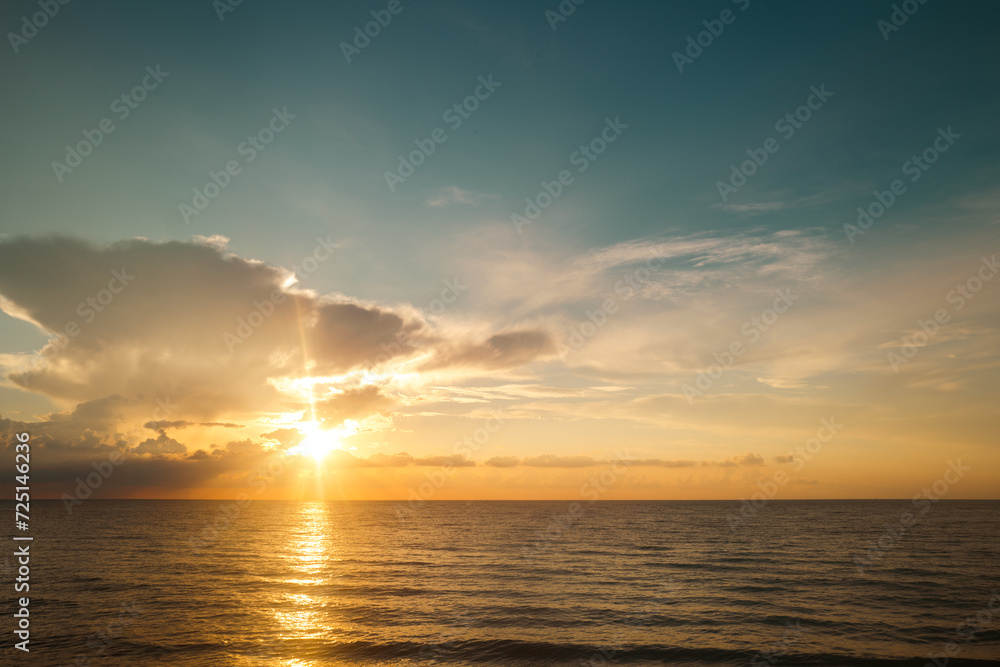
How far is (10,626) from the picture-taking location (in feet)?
87.6

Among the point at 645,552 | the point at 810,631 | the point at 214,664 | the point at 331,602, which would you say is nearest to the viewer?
the point at 214,664

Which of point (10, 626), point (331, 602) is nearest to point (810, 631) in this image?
point (331, 602)

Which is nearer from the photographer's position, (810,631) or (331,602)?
(810,631)

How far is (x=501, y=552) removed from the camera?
58500 millimetres

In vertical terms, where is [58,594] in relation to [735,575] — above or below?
above

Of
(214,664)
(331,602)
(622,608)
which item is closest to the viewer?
(214,664)

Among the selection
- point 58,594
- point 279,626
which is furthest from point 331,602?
point 58,594

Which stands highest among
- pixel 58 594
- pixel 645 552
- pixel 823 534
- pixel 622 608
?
pixel 58 594

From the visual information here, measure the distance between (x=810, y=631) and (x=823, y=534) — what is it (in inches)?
2526

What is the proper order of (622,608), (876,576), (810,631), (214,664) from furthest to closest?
(876,576) < (622,608) < (810,631) < (214,664)

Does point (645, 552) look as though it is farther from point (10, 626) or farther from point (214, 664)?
point (10, 626)

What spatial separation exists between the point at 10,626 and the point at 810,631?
4341 centimetres

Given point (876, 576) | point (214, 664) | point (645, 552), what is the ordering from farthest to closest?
point (645, 552), point (876, 576), point (214, 664)

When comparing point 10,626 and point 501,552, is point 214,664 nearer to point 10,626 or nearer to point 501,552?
point 10,626
